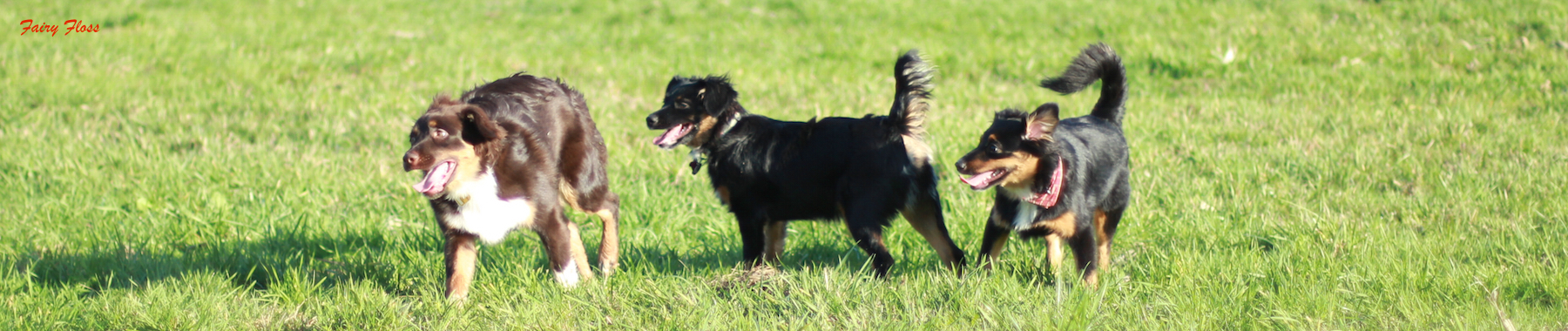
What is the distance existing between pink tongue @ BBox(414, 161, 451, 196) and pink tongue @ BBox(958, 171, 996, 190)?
1776 mm

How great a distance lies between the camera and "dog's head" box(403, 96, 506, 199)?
3480 mm

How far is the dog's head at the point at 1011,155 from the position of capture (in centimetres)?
363

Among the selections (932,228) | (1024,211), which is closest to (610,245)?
(932,228)

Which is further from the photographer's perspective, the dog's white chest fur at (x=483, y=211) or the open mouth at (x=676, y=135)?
the open mouth at (x=676, y=135)

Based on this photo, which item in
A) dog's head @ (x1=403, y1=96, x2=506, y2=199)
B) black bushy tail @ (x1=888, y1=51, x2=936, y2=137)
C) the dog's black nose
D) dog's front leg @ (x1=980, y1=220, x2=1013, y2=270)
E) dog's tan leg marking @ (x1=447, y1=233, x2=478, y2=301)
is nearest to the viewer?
the dog's black nose

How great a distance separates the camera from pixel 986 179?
12.1 feet

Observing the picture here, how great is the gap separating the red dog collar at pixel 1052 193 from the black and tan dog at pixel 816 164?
1.42 ft

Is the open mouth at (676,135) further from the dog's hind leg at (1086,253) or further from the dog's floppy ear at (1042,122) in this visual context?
the dog's hind leg at (1086,253)

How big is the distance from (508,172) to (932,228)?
1639mm

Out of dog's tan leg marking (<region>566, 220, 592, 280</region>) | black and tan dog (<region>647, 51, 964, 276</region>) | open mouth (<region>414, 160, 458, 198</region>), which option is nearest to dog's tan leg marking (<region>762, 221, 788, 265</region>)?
black and tan dog (<region>647, 51, 964, 276</region>)

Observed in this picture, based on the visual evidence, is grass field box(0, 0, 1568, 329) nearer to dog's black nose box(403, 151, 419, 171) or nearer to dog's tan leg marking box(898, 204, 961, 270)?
dog's tan leg marking box(898, 204, 961, 270)

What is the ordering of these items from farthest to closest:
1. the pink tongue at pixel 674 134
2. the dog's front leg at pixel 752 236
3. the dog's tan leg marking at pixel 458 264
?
the pink tongue at pixel 674 134, the dog's front leg at pixel 752 236, the dog's tan leg marking at pixel 458 264

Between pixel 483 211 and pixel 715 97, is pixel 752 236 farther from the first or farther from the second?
pixel 483 211

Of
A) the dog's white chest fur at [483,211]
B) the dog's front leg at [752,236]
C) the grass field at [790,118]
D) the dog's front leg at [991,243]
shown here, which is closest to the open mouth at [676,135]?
the dog's front leg at [752,236]
